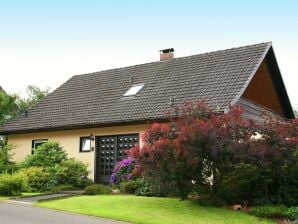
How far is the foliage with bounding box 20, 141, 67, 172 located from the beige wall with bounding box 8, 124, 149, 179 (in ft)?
2.44

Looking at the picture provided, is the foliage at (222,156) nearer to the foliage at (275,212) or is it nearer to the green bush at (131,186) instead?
the foliage at (275,212)

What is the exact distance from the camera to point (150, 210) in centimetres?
1405

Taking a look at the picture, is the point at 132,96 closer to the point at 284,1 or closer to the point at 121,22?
the point at 121,22

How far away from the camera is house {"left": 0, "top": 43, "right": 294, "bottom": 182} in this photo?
21.2m

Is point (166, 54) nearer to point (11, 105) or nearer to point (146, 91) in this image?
point (146, 91)

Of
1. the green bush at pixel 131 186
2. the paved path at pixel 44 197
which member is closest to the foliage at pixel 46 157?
the paved path at pixel 44 197

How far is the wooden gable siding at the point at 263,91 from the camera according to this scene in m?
22.3

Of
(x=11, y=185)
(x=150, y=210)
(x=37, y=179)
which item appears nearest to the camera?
(x=150, y=210)

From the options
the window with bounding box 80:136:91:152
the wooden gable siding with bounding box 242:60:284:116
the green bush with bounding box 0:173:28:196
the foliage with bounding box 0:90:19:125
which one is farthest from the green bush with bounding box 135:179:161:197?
the foliage with bounding box 0:90:19:125

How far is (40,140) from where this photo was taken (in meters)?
25.3

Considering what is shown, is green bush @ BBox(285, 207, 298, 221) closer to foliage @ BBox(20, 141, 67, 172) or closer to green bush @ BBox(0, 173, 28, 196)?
green bush @ BBox(0, 173, 28, 196)

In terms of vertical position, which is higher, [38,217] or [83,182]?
[83,182]

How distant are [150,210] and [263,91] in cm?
1158

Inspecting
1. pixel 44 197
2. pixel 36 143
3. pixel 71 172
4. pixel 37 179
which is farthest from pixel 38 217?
pixel 36 143
